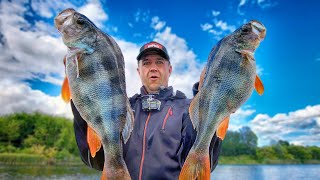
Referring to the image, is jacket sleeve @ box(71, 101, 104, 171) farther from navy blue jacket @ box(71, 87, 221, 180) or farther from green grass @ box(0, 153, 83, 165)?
green grass @ box(0, 153, 83, 165)

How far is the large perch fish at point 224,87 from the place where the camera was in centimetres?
377

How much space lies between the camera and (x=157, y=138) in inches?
210

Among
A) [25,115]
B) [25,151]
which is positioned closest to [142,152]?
[25,151]

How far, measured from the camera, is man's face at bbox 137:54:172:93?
623 cm

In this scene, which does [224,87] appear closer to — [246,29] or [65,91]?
[246,29]

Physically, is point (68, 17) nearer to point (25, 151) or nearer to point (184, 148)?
point (184, 148)

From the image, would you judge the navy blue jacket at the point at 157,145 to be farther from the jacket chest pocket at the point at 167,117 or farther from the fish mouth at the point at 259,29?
the fish mouth at the point at 259,29

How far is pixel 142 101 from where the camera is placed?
580 centimetres

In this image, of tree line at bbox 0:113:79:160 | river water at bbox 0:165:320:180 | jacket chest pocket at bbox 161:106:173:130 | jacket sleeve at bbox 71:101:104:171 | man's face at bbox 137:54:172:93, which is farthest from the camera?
tree line at bbox 0:113:79:160

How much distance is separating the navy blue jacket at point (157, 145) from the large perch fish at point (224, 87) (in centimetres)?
97

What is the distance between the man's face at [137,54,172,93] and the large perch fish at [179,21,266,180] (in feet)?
7.69

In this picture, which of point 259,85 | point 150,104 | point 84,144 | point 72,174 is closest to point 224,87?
point 259,85

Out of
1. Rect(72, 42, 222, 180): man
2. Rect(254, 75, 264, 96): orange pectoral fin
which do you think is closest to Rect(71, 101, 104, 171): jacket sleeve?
Rect(72, 42, 222, 180): man

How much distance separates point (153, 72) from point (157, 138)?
58.2 inches
